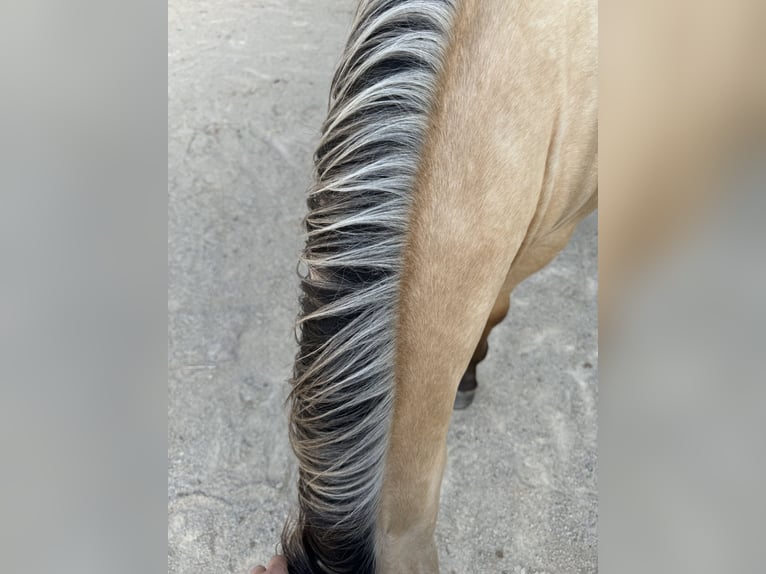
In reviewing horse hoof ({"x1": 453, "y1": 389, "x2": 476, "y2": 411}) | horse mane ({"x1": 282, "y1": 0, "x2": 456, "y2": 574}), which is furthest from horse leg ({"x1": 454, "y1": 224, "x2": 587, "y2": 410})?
horse mane ({"x1": 282, "y1": 0, "x2": 456, "y2": 574})

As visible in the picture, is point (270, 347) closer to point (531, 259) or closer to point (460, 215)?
Answer: point (531, 259)

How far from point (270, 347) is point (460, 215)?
0.79 m

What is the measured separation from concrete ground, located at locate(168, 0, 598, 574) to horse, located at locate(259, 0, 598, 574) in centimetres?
54

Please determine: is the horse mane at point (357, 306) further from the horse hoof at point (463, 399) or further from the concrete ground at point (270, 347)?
the horse hoof at point (463, 399)

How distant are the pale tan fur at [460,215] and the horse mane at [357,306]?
0.05ft

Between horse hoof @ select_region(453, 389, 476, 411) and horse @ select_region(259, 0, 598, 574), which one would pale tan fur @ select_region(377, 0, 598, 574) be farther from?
horse hoof @ select_region(453, 389, 476, 411)

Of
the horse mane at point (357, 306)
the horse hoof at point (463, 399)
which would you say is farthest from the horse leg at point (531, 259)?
the horse mane at point (357, 306)

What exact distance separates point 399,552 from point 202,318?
0.86m

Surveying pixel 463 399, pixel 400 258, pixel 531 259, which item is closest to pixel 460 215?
pixel 400 258

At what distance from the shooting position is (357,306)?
1.54ft
